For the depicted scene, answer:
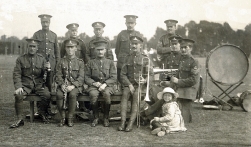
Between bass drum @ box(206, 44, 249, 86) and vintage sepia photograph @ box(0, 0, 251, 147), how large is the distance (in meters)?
0.03

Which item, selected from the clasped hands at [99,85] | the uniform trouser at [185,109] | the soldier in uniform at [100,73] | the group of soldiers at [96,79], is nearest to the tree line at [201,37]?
the group of soldiers at [96,79]

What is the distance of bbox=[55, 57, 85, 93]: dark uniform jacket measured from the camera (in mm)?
5898

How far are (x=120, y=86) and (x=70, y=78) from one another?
1.10 metres

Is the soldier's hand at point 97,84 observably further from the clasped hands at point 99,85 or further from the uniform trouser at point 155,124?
the uniform trouser at point 155,124

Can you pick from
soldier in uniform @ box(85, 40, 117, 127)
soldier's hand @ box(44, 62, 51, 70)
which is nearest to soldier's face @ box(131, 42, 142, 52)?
soldier in uniform @ box(85, 40, 117, 127)

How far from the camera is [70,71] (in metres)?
5.94

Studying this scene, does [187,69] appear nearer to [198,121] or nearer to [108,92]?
[198,121]

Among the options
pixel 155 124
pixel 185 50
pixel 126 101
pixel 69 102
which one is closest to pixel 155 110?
pixel 155 124

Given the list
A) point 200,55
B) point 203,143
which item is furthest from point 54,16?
point 200,55

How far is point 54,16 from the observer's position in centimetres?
724

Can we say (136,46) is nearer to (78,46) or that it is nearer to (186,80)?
(186,80)

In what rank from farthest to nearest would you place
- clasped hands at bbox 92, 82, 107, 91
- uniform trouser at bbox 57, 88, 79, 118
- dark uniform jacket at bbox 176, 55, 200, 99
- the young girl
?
dark uniform jacket at bbox 176, 55, 200, 99 → clasped hands at bbox 92, 82, 107, 91 → uniform trouser at bbox 57, 88, 79, 118 → the young girl

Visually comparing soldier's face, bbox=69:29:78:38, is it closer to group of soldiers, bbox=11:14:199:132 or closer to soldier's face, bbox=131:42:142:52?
group of soldiers, bbox=11:14:199:132

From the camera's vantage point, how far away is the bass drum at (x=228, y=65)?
7250 millimetres
